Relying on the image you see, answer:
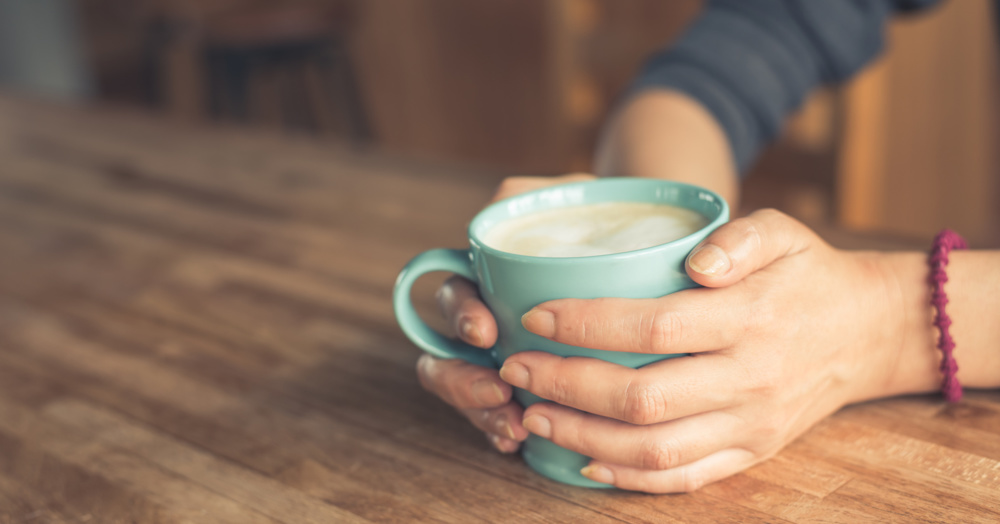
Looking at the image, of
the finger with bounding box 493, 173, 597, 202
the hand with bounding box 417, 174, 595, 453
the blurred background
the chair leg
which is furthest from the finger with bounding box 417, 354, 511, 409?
the chair leg

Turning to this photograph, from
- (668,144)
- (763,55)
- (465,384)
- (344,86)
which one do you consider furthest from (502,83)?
(465,384)

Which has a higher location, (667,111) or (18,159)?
(667,111)

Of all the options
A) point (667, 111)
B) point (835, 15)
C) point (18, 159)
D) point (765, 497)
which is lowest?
point (18, 159)

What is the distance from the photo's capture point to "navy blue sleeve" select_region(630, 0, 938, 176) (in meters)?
0.82

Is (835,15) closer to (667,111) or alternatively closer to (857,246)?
(667,111)

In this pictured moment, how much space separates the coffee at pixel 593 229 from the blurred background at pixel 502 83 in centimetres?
30

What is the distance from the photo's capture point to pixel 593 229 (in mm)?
408

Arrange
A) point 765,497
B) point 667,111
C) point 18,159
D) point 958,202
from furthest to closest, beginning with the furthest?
point 958,202
point 18,159
point 667,111
point 765,497

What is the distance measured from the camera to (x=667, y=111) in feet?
2.48

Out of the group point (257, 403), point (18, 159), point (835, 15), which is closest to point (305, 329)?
point (257, 403)

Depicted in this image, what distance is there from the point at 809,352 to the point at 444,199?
470 mm

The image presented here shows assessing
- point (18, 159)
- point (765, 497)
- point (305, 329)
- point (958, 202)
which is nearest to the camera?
point (765, 497)

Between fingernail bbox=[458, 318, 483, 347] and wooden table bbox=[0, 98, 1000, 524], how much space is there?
0.21 ft

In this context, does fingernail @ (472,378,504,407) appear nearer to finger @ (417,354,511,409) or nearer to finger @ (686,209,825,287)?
finger @ (417,354,511,409)
